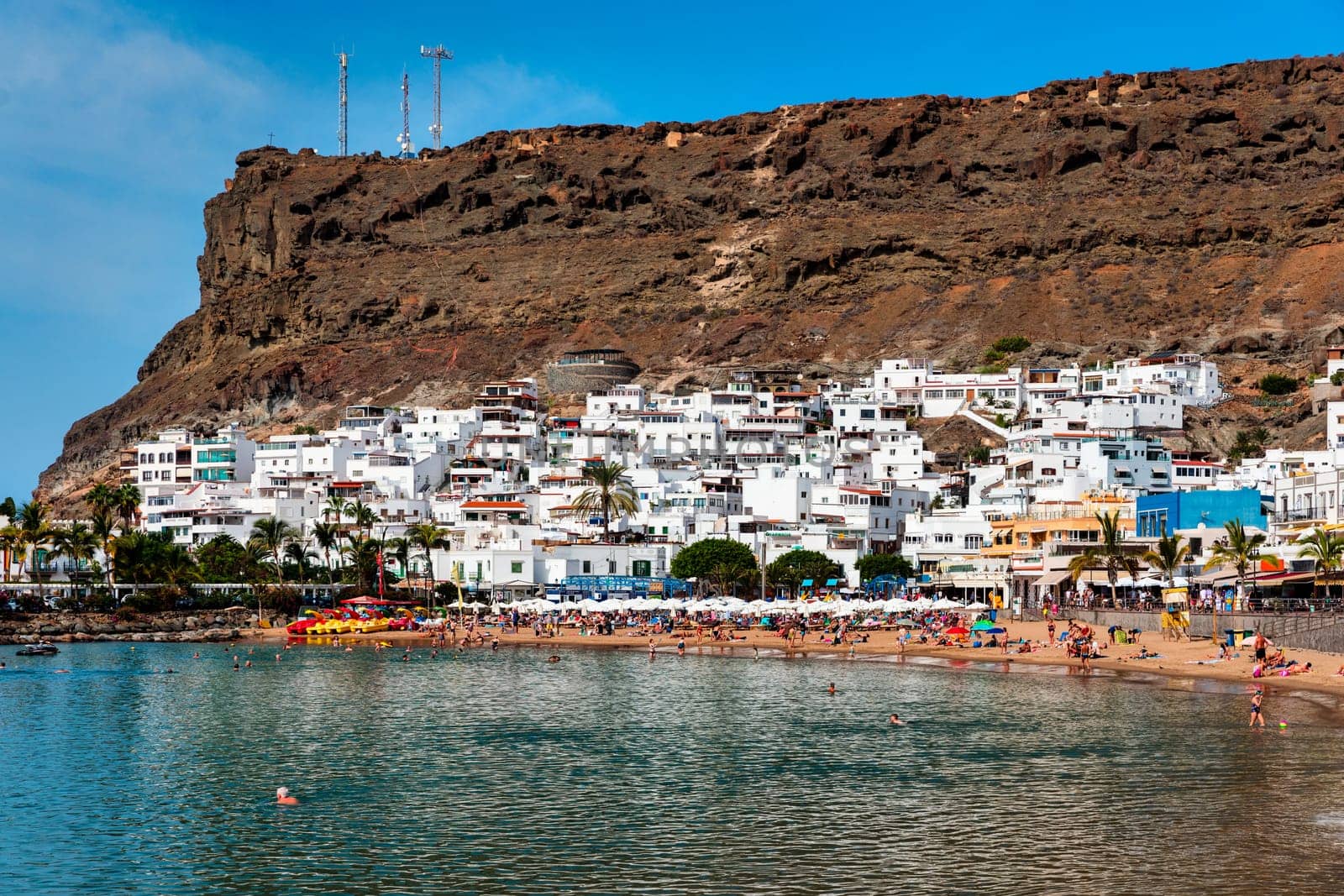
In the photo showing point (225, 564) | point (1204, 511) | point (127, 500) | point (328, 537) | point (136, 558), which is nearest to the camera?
point (1204, 511)

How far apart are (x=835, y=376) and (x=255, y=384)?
66.7m

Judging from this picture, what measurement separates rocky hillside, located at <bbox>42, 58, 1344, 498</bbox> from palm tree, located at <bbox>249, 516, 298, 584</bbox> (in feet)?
198

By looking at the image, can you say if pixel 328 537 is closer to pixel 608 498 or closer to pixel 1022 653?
pixel 608 498

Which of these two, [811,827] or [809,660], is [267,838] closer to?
[811,827]

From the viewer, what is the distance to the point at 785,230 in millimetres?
187750

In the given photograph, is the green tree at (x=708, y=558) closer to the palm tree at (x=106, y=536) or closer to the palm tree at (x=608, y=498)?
the palm tree at (x=608, y=498)

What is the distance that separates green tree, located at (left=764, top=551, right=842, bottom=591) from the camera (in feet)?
299

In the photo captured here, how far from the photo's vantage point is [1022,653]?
210 feet

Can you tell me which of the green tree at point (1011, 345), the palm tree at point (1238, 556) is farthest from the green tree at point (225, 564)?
the green tree at point (1011, 345)

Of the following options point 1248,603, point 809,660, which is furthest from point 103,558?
point 1248,603

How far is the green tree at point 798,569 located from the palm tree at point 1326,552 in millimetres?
33446

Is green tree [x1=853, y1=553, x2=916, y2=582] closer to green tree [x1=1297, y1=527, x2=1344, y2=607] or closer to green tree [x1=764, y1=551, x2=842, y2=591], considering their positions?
green tree [x1=764, y1=551, x2=842, y2=591]

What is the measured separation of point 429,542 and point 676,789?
61581 millimetres

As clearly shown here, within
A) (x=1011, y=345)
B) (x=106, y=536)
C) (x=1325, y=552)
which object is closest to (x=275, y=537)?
(x=106, y=536)
